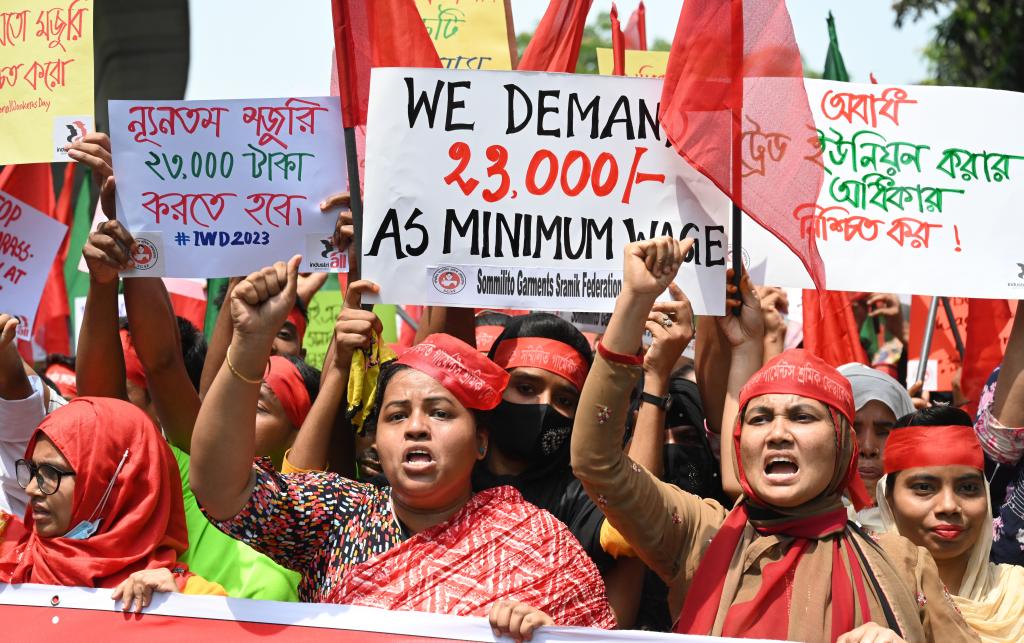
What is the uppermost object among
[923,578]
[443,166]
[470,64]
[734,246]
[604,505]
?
[470,64]

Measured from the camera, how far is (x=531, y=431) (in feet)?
12.3

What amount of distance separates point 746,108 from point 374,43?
118 cm

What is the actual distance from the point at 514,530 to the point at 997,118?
2262mm

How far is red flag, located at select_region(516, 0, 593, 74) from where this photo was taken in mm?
4594

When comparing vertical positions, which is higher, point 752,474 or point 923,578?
point 752,474

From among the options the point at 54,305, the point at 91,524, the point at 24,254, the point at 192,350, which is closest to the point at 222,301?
the point at 192,350

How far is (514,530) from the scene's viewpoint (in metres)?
3.10

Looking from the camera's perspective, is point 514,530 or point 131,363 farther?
point 131,363

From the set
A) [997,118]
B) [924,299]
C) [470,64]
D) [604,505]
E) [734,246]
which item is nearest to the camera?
[604,505]

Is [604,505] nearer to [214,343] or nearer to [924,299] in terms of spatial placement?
[214,343]

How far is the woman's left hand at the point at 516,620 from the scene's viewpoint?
2.75 m

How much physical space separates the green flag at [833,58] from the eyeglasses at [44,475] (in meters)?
4.66

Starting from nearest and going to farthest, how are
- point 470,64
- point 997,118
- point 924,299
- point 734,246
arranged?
point 734,246 → point 997,118 → point 470,64 → point 924,299

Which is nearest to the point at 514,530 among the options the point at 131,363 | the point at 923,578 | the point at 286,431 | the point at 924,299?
the point at 923,578
